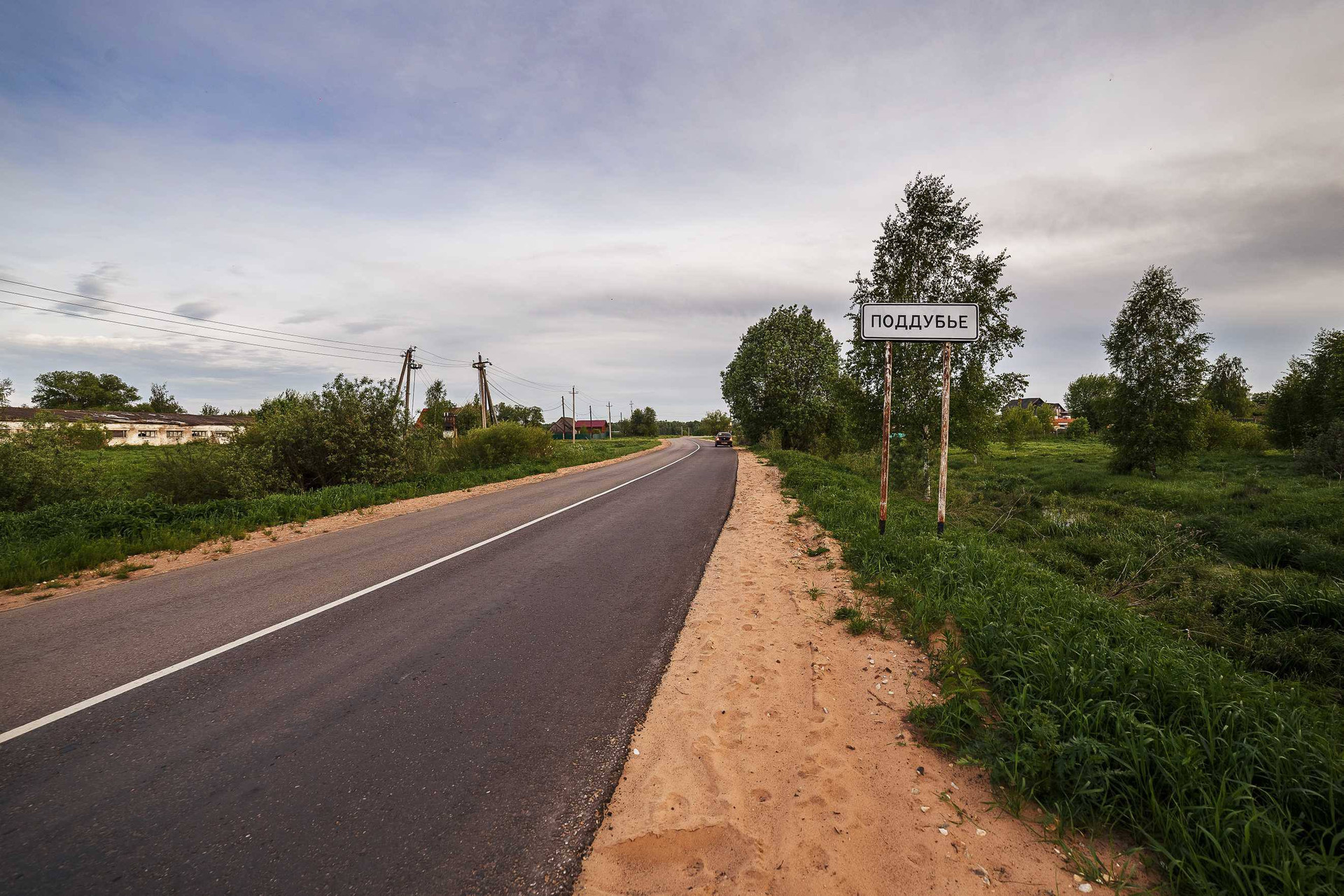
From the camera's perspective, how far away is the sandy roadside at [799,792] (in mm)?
2172

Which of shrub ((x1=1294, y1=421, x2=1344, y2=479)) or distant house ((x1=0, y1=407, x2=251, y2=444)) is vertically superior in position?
distant house ((x1=0, y1=407, x2=251, y2=444))

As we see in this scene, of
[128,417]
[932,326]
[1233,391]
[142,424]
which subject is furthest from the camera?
[128,417]

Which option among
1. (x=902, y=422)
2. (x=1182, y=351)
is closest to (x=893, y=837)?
(x=902, y=422)

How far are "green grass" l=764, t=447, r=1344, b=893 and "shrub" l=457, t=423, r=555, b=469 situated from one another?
20.8 m

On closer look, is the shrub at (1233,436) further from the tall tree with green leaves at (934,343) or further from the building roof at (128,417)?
the building roof at (128,417)

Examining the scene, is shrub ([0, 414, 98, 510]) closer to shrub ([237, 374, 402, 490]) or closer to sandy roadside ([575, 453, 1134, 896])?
shrub ([237, 374, 402, 490])

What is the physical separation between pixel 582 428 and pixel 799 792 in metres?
114

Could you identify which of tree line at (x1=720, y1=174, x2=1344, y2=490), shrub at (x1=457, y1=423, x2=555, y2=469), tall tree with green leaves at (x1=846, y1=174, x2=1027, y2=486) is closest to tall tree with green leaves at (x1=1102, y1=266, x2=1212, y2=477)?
tree line at (x1=720, y1=174, x2=1344, y2=490)

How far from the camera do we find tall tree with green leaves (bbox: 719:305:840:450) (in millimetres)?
30656

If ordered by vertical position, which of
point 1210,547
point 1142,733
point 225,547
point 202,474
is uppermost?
point 202,474

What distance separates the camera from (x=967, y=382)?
1408 cm

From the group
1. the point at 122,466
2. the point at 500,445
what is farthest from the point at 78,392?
the point at 500,445

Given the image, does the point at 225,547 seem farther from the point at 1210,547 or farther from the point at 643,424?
the point at 643,424

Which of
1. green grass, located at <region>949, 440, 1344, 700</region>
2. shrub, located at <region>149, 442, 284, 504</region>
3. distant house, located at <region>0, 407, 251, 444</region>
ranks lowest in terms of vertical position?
green grass, located at <region>949, 440, 1344, 700</region>
